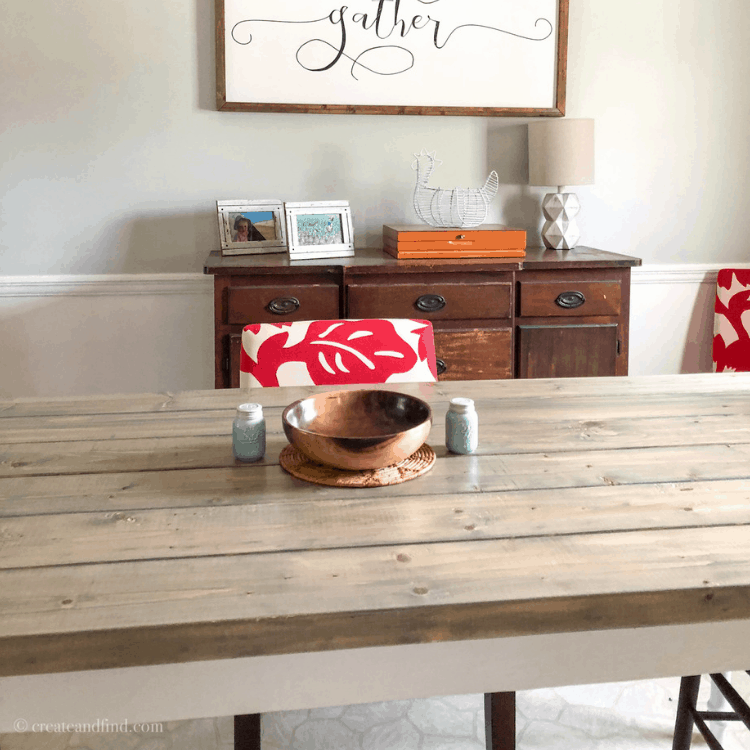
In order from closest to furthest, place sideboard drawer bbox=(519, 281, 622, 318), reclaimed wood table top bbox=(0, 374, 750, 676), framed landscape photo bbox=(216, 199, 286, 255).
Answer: reclaimed wood table top bbox=(0, 374, 750, 676)
sideboard drawer bbox=(519, 281, 622, 318)
framed landscape photo bbox=(216, 199, 286, 255)

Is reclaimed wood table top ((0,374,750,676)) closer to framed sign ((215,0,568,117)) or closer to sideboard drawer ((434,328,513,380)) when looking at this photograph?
sideboard drawer ((434,328,513,380))

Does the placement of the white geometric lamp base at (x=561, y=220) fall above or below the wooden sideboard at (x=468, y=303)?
above

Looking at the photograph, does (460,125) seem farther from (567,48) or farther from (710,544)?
(710,544)

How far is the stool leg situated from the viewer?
1436mm

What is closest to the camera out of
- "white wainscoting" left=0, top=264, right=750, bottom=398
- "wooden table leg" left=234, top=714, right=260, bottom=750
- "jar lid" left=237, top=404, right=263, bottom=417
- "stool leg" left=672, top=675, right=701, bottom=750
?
"jar lid" left=237, top=404, right=263, bottom=417

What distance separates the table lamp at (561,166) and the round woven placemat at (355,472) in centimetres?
193

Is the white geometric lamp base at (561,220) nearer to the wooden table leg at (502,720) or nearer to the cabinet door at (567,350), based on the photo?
the cabinet door at (567,350)

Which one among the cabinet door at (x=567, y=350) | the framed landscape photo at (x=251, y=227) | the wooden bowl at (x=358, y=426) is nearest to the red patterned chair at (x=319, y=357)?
the wooden bowl at (x=358, y=426)

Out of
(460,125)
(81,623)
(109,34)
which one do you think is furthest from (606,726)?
(109,34)

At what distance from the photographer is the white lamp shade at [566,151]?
2.79 meters


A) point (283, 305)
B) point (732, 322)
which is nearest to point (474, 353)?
point (283, 305)

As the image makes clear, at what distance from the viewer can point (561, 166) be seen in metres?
2.80

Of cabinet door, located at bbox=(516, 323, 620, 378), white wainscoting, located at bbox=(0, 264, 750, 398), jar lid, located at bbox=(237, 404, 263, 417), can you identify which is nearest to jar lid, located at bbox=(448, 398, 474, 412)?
jar lid, located at bbox=(237, 404, 263, 417)

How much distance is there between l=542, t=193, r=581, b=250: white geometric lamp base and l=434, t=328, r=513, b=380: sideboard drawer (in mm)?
530
